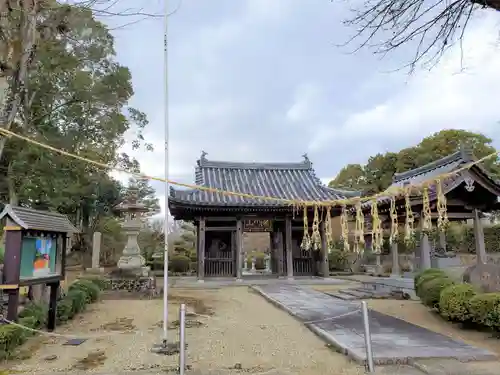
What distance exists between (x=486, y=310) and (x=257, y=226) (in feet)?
44.1

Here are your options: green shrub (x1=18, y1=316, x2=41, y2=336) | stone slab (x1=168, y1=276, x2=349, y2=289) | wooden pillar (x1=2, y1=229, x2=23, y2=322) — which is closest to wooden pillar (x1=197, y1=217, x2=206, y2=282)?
stone slab (x1=168, y1=276, x2=349, y2=289)

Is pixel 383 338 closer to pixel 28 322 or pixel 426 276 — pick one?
pixel 426 276

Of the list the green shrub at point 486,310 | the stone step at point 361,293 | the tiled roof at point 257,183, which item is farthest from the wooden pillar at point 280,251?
the green shrub at point 486,310

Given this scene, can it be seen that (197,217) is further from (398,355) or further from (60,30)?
(398,355)

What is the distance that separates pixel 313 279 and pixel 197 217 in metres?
6.19

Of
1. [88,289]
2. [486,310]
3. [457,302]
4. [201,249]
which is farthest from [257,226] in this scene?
[486,310]

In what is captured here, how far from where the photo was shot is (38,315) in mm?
6926

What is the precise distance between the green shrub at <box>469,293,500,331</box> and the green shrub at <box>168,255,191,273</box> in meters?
18.6

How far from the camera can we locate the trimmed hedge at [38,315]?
5211mm

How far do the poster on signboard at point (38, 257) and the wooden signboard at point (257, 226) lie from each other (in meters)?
12.3

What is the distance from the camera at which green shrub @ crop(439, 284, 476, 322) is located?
6855 millimetres

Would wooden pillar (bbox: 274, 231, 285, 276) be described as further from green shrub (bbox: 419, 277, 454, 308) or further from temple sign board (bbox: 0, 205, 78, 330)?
temple sign board (bbox: 0, 205, 78, 330)

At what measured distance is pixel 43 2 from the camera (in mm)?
5441

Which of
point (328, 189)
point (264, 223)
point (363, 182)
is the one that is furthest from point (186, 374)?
point (363, 182)
